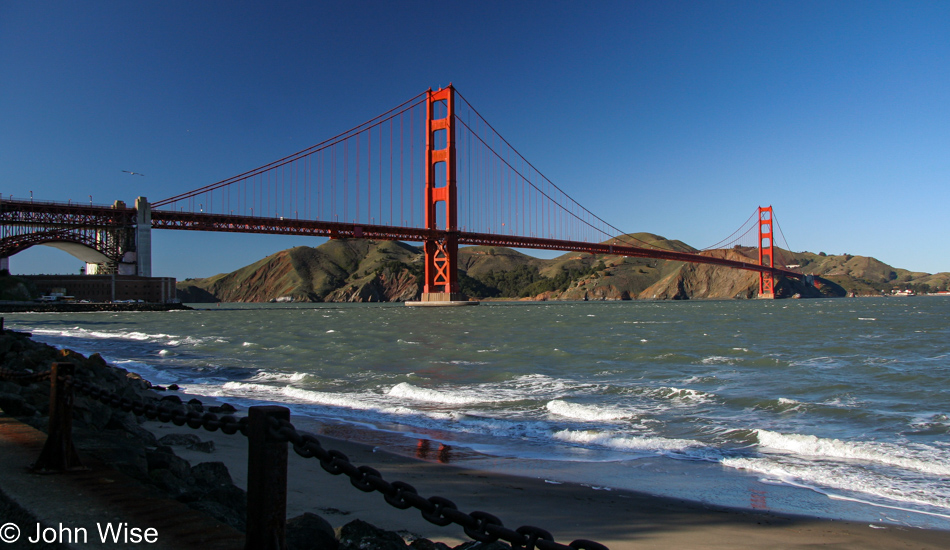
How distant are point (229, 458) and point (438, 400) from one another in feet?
13.3

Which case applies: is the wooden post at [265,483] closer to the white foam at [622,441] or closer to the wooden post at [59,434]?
the wooden post at [59,434]

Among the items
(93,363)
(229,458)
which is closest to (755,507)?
(229,458)

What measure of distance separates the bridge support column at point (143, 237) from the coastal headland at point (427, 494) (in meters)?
50.7

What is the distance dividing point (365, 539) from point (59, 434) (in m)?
1.69

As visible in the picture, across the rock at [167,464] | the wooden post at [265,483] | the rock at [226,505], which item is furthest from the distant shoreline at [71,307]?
the wooden post at [265,483]

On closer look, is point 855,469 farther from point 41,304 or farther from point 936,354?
point 41,304

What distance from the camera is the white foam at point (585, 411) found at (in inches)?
289

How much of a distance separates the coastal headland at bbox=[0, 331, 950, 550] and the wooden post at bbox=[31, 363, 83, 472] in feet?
0.29

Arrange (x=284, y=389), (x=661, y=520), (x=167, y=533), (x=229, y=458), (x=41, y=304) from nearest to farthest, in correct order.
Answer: (x=167, y=533) < (x=661, y=520) < (x=229, y=458) < (x=284, y=389) < (x=41, y=304)

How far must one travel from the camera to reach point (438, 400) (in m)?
8.80

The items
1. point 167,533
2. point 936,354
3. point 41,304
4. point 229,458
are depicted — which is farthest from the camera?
point 41,304

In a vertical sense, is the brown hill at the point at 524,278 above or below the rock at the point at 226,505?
above

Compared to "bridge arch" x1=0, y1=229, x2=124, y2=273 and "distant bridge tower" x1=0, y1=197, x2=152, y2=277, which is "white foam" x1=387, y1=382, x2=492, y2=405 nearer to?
"distant bridge tower" x1=0, y1=197, x2=152, y2=277

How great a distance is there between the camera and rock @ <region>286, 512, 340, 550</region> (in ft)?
7.84
